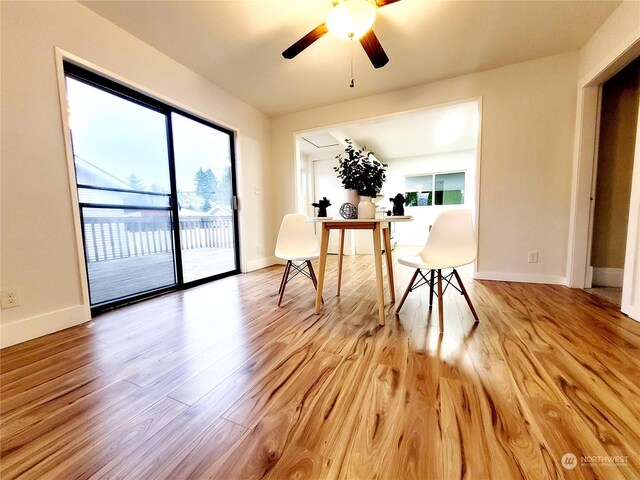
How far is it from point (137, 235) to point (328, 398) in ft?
7.91

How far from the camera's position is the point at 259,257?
3793mm

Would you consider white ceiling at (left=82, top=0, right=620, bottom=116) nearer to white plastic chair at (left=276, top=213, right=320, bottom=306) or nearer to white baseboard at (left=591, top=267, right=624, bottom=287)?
white plastic chair at (left=276, top=213, right=320, bottom=306)

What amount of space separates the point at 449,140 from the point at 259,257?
15.6 feet

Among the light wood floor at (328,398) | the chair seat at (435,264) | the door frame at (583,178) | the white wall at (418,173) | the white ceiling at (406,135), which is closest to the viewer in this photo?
the light wood floor at (328,398)

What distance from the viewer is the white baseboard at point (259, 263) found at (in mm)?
3554

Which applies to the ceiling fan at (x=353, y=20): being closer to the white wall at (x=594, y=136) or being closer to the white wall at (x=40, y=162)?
the white wall at (x=40, y=162)

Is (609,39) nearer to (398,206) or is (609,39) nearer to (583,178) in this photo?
(583,178)

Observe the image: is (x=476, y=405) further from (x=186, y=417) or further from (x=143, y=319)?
(x=143, y=319)

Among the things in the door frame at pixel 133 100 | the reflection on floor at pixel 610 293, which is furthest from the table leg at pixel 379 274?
the door frame at pixel 133 100

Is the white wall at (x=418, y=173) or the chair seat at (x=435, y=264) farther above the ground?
the white wall at (x=418, y=173)

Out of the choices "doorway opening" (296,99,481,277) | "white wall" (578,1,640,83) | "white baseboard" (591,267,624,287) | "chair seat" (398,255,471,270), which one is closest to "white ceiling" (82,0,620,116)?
"white wall" (578,1,640,83)

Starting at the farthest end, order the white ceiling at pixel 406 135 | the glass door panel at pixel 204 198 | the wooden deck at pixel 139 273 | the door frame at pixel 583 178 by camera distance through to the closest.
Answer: the white ceiling at pixel 406 135 → the glass door panel at pixel 204 198 → the door frame at pixel 583 178 → the wooden deck at pixel 139 273

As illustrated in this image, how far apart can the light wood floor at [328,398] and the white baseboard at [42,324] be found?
93 mm

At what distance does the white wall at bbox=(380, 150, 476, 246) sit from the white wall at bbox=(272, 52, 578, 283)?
3.34 m
